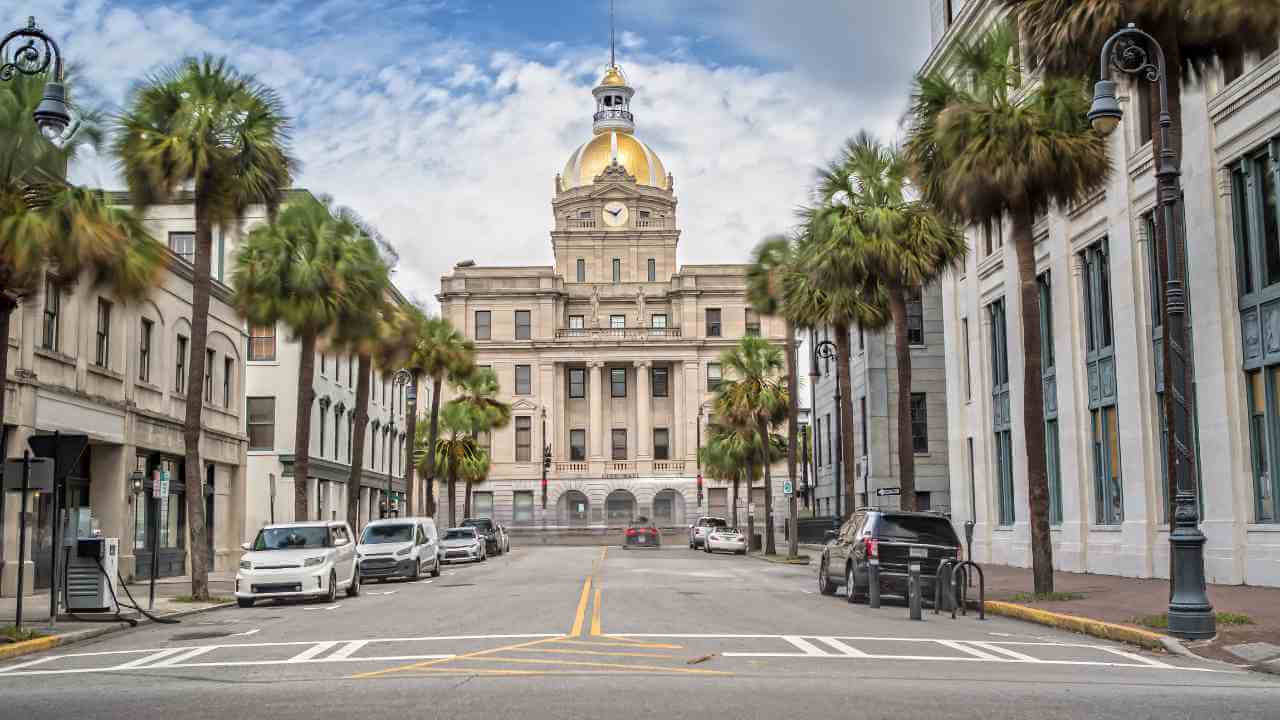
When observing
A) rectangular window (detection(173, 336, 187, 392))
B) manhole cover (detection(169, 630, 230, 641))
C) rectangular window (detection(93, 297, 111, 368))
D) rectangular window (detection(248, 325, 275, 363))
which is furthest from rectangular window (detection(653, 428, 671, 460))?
manhole cover (detection(169, 630, 230, 641))

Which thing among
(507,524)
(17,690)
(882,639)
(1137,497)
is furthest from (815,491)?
(17,690)

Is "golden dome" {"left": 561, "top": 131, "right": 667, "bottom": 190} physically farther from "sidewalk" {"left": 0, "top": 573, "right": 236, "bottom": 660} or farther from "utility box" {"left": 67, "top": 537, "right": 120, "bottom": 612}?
"utility box" {"left": 67, "top": 537, "right": 120, "bottom": 612}

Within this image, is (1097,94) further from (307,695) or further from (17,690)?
(17,690)

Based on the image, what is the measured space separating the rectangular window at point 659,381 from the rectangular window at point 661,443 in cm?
281

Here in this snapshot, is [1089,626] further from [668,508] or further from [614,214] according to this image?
[614,214]

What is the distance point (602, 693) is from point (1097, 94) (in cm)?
1007

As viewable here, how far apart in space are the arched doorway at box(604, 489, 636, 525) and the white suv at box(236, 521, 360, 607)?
7049cm

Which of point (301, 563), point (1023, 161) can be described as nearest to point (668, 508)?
point (301, 563)

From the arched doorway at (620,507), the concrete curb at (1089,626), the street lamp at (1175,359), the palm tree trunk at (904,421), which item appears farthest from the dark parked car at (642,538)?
the street lamp at (1175,359)

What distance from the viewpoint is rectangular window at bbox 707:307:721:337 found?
335 feet

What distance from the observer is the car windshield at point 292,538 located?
26.2 meters

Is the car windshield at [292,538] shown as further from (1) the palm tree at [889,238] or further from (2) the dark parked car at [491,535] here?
(2) the dark parked car at [491,535]

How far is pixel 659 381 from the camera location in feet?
336

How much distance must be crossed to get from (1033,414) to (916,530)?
2.82 m
